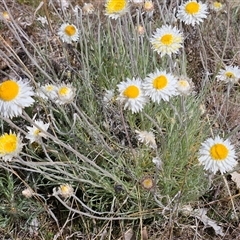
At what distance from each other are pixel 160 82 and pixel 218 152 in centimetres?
31

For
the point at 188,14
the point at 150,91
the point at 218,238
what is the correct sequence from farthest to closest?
the point at 218,238 → the point at 188,14 → the point at 150,91

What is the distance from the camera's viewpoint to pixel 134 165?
83.3 inches

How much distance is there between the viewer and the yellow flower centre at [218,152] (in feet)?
5.17

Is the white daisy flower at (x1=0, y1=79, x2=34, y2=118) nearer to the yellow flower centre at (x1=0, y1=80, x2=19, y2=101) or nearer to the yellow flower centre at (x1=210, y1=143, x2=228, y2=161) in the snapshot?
the yellow flower centre at (x1=0, y1=80, x2=19, y2=101)

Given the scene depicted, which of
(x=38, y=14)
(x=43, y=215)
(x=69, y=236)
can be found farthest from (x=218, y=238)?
(x=38, y=14)

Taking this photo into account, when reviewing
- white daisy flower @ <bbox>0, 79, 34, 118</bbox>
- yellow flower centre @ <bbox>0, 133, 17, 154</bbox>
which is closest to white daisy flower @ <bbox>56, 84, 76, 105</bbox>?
white daisy flower @ <bbox>0, 79, 34, 118</bbox>

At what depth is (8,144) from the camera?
173 centimetres

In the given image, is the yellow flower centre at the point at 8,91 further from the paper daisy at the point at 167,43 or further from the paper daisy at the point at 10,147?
the paper daisy at the point at 167,43

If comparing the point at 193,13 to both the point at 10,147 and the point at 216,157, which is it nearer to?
the point at 216,157

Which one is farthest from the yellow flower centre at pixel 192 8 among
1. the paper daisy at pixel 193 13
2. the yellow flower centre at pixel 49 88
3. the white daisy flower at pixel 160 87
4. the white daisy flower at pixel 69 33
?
the yellow flower centre at pixel 49 88

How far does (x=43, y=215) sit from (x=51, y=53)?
3.31 ft

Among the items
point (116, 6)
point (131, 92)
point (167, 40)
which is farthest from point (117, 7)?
point (131, 92)

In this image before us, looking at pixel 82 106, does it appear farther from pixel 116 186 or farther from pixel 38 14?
pixel 38 14

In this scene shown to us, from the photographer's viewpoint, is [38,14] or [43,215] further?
[38,14]
